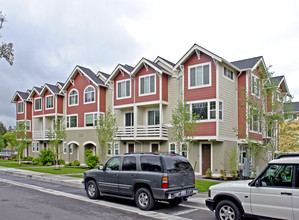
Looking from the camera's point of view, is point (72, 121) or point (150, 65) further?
point (72, 121)

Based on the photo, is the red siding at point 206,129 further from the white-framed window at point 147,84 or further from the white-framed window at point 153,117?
the white-framed window at point 147,84

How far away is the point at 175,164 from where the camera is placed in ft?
33.5

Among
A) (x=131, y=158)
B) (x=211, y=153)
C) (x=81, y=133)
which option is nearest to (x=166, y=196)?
(x=131, y=158)

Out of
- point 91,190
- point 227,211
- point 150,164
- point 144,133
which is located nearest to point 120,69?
point 144,133

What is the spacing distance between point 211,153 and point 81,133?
15878 millimetres

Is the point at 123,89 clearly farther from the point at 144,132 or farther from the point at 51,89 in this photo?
the point at 51,89

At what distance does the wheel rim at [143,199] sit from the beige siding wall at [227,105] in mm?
13105

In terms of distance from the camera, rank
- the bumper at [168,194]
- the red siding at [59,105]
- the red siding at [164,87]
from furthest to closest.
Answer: the red siding at [59,105]
the red siding at [164,87]
the bumper at [168,194]

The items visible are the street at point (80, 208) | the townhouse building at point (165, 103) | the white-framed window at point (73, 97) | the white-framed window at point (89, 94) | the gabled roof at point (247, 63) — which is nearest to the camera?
the street at point (80, 208)

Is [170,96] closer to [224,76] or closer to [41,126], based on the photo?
[224,76]

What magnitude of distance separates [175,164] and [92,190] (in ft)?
13.0

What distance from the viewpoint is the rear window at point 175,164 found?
392 inches

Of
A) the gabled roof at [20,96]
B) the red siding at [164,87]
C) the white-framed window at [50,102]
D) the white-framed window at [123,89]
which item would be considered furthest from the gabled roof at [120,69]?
the gabled roof at [20,96]

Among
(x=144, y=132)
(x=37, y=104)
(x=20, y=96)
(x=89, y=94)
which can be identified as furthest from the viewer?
(x=20, y=96)
